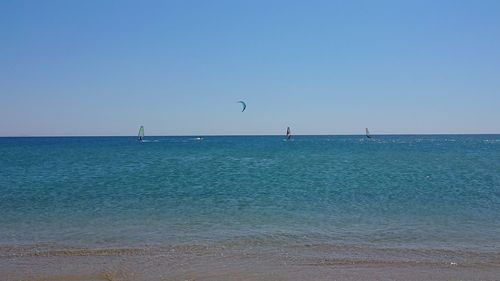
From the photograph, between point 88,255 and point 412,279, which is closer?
point 412,279

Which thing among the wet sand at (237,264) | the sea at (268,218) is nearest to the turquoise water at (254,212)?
the sea at (268,218)

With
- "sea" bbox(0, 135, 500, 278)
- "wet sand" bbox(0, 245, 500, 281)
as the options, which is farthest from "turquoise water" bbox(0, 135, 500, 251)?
"wet sand" bbox(0, 245, 500, 281)

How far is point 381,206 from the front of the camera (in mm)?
20188

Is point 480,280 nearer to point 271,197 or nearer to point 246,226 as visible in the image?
point 246,226

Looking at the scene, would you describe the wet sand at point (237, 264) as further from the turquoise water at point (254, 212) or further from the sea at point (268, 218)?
the turquoise water at point (254, 212)

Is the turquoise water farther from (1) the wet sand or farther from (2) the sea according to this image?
(1) the wet sand

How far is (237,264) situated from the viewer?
1118 centimetres

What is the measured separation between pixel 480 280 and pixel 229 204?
1221 centimetres

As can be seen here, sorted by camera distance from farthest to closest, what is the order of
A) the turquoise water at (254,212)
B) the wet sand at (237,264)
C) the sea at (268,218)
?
the turquoise water at (254,212), the sea at (268,218), the wet sand at (237,264)

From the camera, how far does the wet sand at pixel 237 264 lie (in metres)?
10.2

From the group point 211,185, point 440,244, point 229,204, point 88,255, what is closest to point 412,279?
point 440,244

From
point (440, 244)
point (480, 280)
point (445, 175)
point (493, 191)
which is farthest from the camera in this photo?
point (445, 175)

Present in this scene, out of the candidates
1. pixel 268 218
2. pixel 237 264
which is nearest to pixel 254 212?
pixel 268 218

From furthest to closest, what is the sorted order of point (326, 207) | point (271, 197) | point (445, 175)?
point (445, 175), point (271, 197), point (326, 207)
